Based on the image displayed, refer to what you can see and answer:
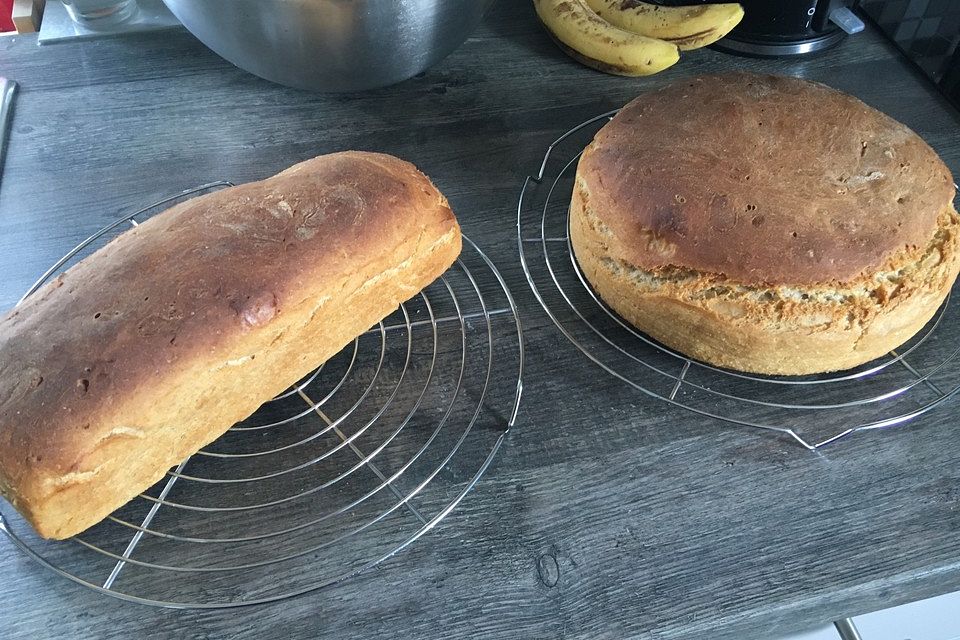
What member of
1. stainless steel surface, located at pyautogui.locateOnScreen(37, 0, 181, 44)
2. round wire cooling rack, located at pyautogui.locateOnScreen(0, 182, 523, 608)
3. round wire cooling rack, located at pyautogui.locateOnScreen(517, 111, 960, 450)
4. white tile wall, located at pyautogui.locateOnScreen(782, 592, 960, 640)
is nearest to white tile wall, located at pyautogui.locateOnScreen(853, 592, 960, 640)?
white tile wall, located at pyautogui.locateOnScreen(782, 592, 960, 640)

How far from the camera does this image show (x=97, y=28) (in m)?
1.77

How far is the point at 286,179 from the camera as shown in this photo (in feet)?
3.71

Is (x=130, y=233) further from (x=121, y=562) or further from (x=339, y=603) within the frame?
(x=339, y=603)

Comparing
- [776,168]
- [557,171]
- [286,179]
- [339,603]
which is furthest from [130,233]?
[776,168]

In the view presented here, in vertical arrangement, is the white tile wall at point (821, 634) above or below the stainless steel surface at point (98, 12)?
below

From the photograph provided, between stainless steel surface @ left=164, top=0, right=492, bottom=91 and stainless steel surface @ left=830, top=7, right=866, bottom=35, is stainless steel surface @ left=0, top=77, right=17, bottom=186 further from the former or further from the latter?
stainless steel surface @ left=830, top=7, right=866, bottom=35

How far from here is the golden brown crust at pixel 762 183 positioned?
106 centimetres

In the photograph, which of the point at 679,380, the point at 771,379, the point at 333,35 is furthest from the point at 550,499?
the point at 333,35

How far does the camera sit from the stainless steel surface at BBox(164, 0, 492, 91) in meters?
1.33

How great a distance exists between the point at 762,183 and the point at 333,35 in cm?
78

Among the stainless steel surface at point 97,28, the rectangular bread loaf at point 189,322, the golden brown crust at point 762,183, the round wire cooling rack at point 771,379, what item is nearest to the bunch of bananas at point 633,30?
the golden brown crust at point 762,183

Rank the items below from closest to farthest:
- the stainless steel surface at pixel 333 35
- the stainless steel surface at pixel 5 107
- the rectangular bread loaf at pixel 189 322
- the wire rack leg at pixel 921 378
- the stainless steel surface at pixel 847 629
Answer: the rectangular bread loaf at pixel 189 322
the stainless steel surface at pixel 847 629
the wire rack leg at pixel 921 378
the stainless steel surface at pixel 333 35
the stainless steel surface at pixel 5 107

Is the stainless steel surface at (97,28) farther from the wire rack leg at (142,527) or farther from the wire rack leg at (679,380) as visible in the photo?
the wire rack leg at (679,380)

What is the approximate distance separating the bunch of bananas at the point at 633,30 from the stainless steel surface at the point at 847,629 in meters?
1.13
